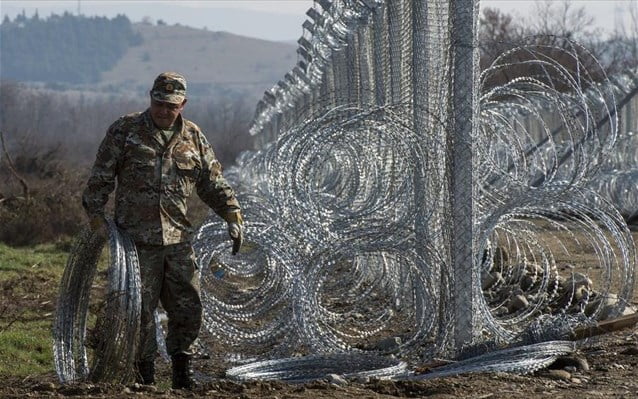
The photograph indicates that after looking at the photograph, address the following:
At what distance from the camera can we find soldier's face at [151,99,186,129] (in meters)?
7.91

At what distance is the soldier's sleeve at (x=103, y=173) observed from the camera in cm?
787

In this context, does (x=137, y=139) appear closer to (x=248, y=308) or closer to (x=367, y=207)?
(x=367, y=207)

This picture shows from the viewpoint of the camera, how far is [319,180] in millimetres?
13844

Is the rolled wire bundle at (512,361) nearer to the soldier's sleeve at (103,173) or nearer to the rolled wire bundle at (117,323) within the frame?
the rolled wire bundle at (117,323)

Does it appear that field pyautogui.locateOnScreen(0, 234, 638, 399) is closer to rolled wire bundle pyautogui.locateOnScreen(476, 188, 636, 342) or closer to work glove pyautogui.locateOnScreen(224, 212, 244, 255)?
rolled wire bundle pyautogui.locateOnScreen(476, 188, 636, 342)

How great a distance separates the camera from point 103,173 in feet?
25.9

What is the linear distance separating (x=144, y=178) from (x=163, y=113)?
0.35 meters

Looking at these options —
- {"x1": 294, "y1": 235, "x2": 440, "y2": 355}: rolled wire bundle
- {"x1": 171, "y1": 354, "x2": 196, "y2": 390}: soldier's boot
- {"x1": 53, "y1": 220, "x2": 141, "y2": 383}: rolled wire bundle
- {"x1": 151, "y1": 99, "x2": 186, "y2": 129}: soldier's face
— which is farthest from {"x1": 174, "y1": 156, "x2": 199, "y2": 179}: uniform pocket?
{"x1": 294, "y1": 235, "x2": 440, "y2": 355}: rolled wire bundle

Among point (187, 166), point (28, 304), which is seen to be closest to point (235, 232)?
point (187, 166)

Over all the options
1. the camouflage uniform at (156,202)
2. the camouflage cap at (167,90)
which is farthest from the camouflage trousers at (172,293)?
the camouflage cap at (167,90)

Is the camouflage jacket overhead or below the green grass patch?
overhead

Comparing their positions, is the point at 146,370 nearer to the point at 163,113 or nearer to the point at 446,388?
the point at 163,113

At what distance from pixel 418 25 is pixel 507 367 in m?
2.82

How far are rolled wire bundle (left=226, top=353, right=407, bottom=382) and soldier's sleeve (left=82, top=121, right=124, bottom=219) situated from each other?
49.8 inches
